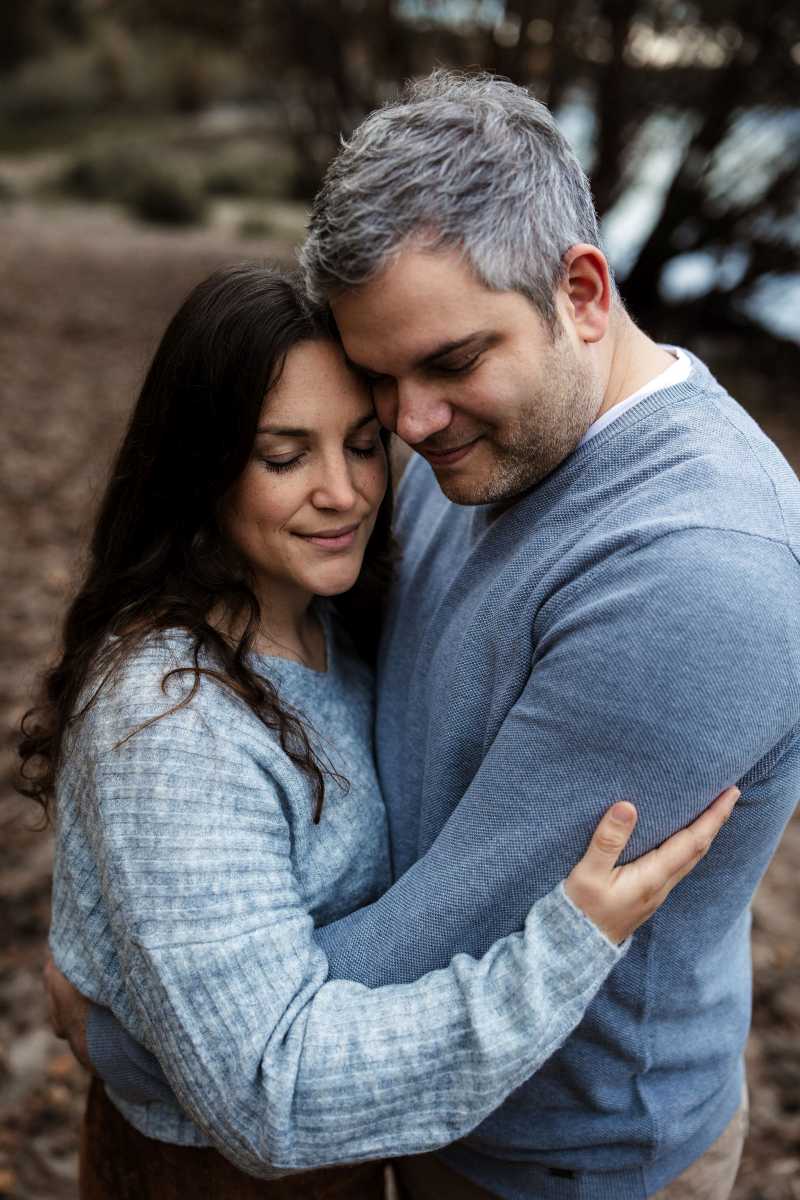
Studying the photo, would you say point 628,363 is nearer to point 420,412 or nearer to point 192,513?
point 420,412

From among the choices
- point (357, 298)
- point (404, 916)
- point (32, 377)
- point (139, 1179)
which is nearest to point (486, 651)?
point (404, 916)

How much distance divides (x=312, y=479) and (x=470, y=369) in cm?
33

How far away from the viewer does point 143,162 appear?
16.8m

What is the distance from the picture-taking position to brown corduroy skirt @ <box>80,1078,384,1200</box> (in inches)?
69.9

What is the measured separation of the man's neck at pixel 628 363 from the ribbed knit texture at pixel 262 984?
709mm

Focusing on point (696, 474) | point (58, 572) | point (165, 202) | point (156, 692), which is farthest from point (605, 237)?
point (165, 202)

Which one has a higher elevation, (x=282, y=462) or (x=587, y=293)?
(x=587, y=293)

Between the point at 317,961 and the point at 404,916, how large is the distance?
13 centimetres

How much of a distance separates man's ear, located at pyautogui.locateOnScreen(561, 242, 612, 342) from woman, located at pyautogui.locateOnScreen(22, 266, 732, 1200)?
0.35 m

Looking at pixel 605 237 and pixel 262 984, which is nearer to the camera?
pixel 262 984

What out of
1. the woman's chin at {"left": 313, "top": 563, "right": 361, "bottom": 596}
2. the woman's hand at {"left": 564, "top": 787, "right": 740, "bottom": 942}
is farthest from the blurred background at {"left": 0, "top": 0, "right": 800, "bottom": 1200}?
the woman's hand at {"left": 564, "top": 787, "right": 740, "bottom": 942}

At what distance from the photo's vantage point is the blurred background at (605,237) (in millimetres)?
3213

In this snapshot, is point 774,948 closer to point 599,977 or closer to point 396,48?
point 599,977

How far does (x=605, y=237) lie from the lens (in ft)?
22.2
